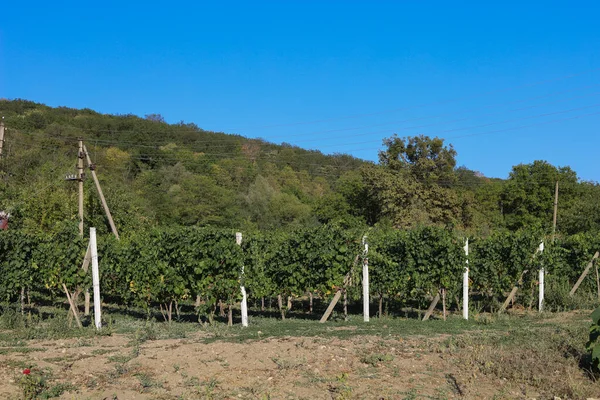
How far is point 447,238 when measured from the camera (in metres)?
10.3

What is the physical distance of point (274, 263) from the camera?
10891 millimetres

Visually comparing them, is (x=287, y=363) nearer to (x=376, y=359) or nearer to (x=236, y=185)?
(x=376, y=359)

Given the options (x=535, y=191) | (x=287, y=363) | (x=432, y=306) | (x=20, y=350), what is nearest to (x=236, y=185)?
(x=535, y=191)

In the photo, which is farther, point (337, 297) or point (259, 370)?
point (337, 297)

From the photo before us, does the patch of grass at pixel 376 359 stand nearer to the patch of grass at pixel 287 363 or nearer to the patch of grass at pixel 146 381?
the patch of grass at pixel 287 363

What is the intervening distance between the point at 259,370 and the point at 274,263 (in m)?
4.83

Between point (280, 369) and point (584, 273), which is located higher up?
point (584, 273)

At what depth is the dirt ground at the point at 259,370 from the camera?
532cm

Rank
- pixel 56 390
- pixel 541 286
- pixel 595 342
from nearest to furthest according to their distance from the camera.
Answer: pixel 56 390 < pixel 595 342 < pixel 541 286

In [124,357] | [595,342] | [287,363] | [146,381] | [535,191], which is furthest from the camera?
[535,191]

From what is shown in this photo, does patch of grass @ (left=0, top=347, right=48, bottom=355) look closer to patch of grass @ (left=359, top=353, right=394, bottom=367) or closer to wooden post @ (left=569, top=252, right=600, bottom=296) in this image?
patch of grass @ (left=359, top=353, right=394, bottom=367)

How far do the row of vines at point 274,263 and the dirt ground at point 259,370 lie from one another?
2106mm

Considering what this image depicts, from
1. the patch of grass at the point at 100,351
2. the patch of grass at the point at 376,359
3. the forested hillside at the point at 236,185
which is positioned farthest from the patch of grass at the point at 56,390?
the forested hillside at the point at 236,185

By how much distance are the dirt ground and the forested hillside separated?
57.9ft
